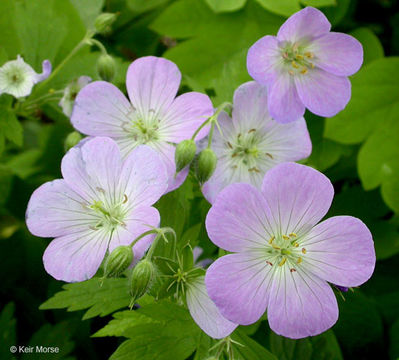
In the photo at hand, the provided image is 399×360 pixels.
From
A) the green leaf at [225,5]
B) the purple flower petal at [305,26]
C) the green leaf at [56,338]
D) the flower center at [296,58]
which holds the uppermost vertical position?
the purple flower petal at [305,26]

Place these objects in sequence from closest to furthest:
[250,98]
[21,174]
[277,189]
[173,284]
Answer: [277,189]
[173,284]
[250,98]
[21,174]

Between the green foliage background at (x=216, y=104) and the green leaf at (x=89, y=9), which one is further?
the green leaf at (x=89, y=9)

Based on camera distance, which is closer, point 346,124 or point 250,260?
point 250,260

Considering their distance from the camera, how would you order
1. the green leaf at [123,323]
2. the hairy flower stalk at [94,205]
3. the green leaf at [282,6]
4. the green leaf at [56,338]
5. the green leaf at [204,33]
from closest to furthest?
the hairy flower stalk at [94,205], the green leaf at [123,323], the green leaf at [56,338], the green leaf at [282,6], the green leaf at [204,33]

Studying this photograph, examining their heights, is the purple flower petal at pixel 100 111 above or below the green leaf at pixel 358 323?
above

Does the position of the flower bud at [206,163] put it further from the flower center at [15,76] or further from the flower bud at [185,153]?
the flower center at [15,76]

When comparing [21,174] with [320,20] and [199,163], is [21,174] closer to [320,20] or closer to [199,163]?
[199,163]

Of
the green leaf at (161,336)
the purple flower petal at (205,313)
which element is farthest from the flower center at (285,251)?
the green leaf at (161,336)

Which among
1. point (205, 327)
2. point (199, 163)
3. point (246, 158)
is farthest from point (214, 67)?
point (205, 327)
